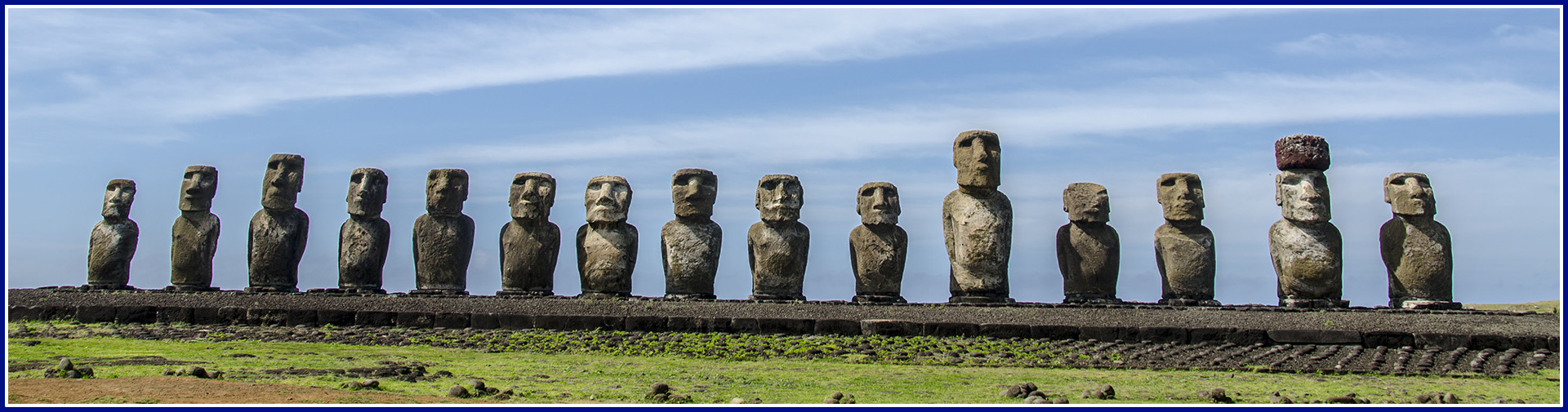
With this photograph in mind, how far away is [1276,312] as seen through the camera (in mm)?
15938

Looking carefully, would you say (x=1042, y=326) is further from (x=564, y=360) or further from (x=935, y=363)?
(x=564, y=360)

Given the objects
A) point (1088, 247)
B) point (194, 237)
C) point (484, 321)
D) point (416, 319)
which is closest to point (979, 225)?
point (1088, 247)

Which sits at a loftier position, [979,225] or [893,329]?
[979,225]

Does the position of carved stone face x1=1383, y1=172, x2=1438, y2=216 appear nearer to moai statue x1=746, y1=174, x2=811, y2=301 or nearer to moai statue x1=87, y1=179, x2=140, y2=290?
moai statue x1=746, y1=174, x2=811, y2=301

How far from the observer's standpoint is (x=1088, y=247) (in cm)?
1938

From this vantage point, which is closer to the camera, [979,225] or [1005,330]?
[1005,330]

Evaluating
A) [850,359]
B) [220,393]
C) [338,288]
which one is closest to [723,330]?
[850,359]

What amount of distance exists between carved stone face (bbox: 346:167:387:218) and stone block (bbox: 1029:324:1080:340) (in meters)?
10.6

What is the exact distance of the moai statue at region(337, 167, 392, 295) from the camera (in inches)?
806

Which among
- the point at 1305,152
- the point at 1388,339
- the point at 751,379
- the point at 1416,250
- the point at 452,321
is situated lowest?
the point at 751,379

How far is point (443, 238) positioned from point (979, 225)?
7401mm

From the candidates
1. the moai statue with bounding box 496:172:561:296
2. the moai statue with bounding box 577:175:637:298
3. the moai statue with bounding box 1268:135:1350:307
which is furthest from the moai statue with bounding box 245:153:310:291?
the moai statue with bounding box 1268:135:1350:307

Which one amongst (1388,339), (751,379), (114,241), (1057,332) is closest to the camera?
(751,379)

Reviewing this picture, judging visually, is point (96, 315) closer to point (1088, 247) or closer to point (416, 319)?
point (416, 319)
